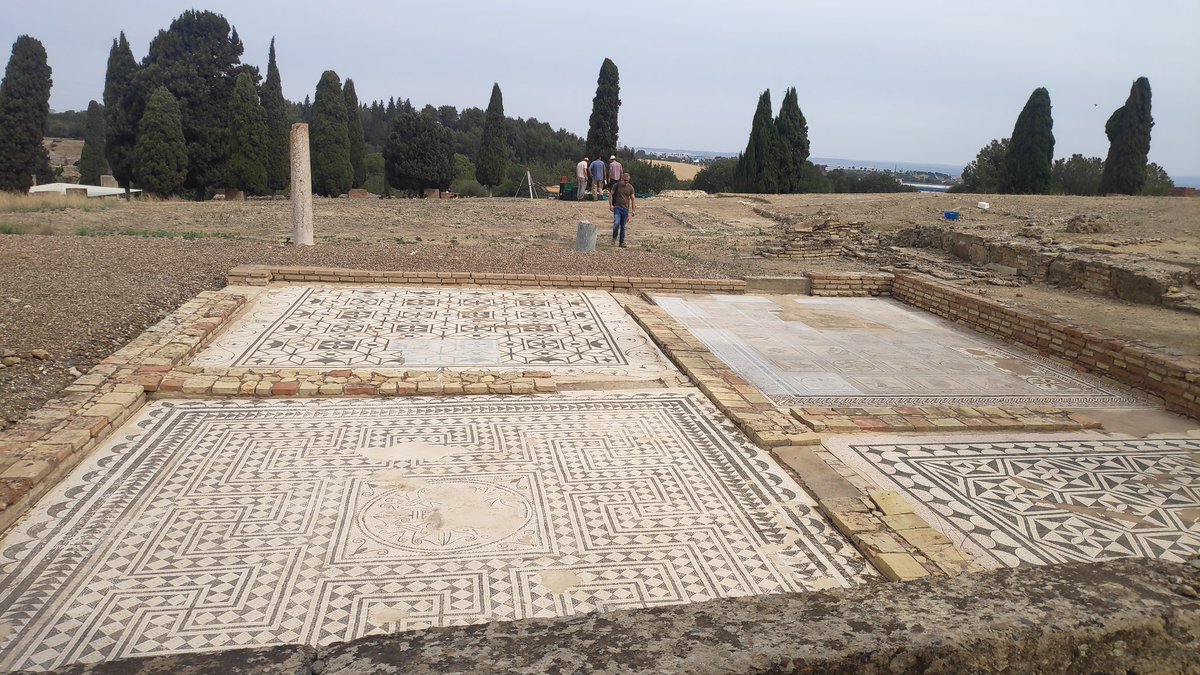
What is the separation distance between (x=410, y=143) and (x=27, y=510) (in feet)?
72.0

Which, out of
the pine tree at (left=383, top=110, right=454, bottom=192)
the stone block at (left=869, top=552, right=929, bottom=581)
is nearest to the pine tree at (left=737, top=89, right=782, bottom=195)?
the pine tree at (left=383, top=110, right=454, bottom=192)

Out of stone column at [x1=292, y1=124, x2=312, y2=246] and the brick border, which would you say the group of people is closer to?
stone column at [x1=292, y1=124, x2=312, y2=246]

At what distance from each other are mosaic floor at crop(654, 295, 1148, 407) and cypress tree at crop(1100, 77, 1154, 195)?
A: 1628cm

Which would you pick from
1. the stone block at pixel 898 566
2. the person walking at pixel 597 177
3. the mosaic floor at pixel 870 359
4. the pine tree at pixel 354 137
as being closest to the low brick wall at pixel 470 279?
the mosaic floor at pixel 870 359

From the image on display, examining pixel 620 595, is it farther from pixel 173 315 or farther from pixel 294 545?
pixel 173 315

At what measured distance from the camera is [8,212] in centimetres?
1093

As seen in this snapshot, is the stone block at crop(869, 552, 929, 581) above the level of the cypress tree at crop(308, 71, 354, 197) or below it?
below

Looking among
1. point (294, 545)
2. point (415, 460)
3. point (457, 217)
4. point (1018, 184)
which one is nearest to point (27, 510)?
point (294, 545)

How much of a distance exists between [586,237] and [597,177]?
6.77m

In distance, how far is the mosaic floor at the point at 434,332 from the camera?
4764 millimetres

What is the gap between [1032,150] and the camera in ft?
63.4

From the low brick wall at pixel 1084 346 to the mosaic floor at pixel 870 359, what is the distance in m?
0.13

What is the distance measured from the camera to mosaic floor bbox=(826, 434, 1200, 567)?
2.87 meters

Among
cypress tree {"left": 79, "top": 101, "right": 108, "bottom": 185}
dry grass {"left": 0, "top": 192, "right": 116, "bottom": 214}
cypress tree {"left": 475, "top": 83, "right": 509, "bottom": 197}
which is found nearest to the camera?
dry grass {"left": 0, "top": 192, "right": 116, "bottom": 214}
